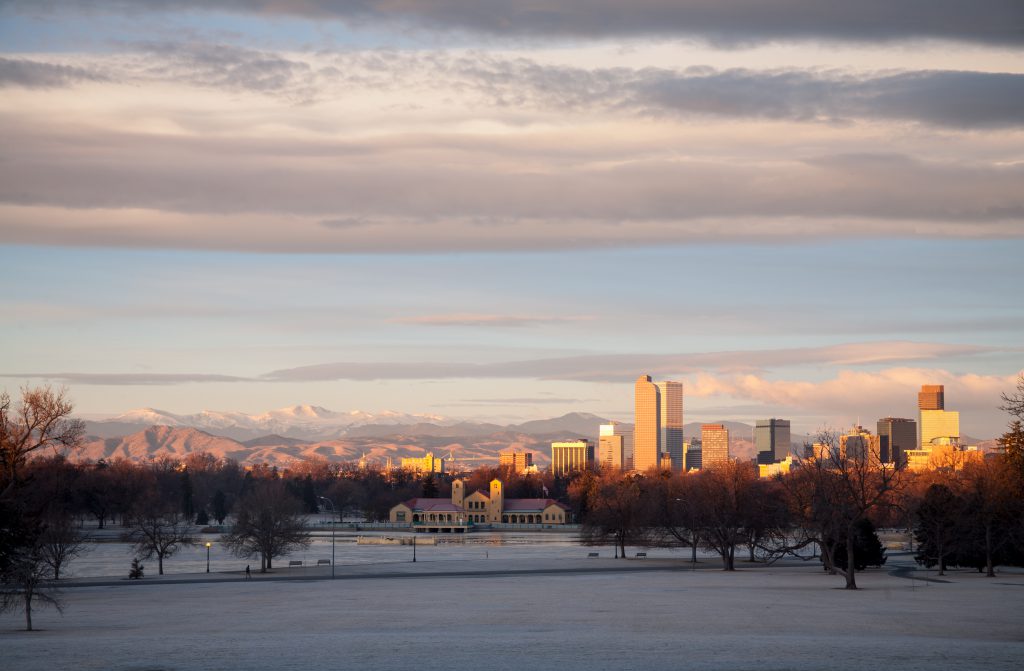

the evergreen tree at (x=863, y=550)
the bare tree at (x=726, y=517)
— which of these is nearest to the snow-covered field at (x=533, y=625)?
the evergreen tree at (x=863, y=550)

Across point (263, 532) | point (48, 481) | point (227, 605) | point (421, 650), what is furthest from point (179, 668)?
point (48, 481)

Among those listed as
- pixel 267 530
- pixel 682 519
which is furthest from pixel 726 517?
pixel 267 530

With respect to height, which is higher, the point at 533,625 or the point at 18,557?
the point at 18,557

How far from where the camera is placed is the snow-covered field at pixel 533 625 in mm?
36906

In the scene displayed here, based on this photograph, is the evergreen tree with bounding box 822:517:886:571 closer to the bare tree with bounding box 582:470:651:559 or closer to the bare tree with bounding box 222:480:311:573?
the bare tree with bounding box 582:470:651:559

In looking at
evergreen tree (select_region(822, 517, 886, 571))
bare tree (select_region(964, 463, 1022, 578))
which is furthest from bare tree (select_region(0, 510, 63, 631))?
Answer: bare tree (select_region(964, 463, 1022, 578))

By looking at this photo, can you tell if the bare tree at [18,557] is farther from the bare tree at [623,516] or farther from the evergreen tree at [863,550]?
the bare tree at [623,516]

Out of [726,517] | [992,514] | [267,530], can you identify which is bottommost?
[267,530]

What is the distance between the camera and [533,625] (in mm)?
48000

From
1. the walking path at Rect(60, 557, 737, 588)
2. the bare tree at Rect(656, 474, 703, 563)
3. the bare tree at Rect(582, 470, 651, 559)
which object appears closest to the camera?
the walking path at Rect(60, 557, 737, 588)

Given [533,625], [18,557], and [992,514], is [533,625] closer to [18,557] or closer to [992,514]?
[18,557]

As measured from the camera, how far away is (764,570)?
95625 mm

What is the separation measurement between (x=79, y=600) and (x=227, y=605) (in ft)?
41.6

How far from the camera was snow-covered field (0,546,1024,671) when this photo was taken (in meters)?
36.9
